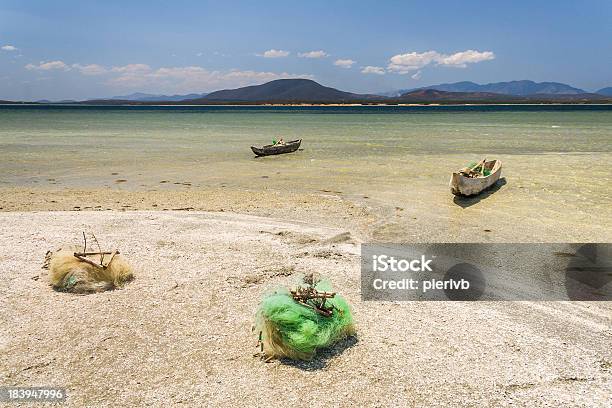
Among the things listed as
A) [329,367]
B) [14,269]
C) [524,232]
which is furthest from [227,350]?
[524,232]

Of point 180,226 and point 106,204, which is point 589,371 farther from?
point 106,204

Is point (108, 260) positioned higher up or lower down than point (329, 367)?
higher up

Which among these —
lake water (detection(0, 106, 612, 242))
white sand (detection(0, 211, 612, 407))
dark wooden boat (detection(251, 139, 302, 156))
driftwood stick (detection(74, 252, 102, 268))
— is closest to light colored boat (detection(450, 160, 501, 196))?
lake water (detection(0, 106, 612, 242))

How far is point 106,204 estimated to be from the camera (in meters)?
12.9

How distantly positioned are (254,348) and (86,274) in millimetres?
3152

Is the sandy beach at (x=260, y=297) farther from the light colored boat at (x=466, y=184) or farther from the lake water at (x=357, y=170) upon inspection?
the light colored boat at (x=466, y=184)

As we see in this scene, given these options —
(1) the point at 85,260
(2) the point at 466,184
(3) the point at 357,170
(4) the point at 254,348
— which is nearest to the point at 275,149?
(3) the point at 357,170

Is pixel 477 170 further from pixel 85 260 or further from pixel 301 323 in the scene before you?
pixel 85 260

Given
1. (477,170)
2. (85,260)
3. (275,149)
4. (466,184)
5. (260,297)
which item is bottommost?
(260,297)

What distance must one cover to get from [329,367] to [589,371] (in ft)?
9.04

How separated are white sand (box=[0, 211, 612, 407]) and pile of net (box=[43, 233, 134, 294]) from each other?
0.62 feet

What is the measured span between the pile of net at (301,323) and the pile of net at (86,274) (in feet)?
8.99

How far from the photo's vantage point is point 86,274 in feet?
22.6

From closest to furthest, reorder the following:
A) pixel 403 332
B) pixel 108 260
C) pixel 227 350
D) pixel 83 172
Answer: pixel 227 350 → pixel 403 332 → pixel 108 260 → pixel 83 172
